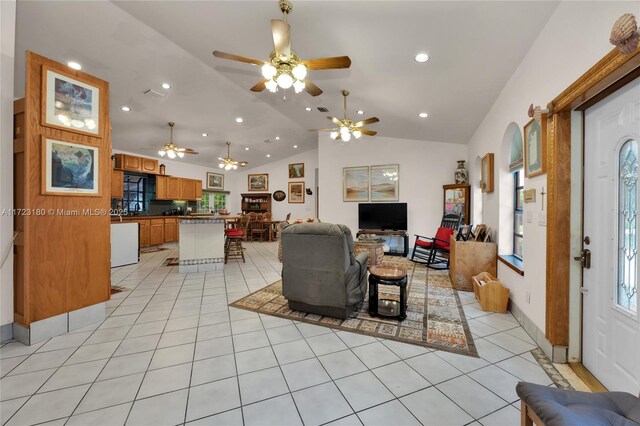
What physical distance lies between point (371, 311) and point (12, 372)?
2986 millimetres

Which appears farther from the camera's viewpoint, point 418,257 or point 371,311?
point 418,257

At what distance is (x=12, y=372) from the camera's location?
184cm

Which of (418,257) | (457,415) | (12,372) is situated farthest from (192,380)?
(418,257)

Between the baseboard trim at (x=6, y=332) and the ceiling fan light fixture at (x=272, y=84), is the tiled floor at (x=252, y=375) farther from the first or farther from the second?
the ceiling fan light fixture at (x=272, y=84)

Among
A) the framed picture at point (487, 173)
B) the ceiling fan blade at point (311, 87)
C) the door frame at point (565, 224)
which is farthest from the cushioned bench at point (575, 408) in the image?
the framed picture at point (487, 173)

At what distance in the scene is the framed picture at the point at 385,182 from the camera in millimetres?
6711

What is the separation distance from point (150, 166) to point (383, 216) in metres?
6.88

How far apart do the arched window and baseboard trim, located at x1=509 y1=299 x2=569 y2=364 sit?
82 cm

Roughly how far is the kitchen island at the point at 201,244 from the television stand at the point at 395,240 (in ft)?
10.6

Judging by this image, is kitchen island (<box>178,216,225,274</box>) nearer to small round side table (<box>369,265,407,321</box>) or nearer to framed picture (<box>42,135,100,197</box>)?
framed picture (<box>42,135,100,197</box>)

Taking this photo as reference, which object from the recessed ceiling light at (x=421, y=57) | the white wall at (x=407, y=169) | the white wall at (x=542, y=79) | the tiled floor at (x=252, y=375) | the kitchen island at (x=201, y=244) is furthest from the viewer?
the white wall at (x=407, y=169)

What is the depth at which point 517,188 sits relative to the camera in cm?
343

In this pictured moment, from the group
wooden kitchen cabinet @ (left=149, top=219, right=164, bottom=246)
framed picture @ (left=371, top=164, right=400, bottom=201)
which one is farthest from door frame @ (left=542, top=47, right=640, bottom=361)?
wooden kitchen cabinet @ (left=149, top=219, right=164, bottom=246)

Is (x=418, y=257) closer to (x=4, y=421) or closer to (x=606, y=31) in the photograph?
(x=606, y=31)
